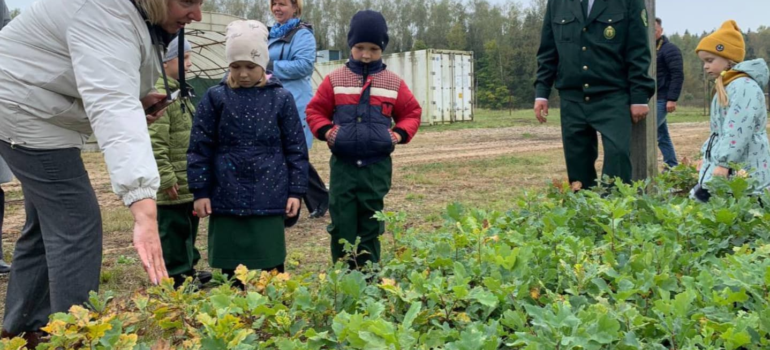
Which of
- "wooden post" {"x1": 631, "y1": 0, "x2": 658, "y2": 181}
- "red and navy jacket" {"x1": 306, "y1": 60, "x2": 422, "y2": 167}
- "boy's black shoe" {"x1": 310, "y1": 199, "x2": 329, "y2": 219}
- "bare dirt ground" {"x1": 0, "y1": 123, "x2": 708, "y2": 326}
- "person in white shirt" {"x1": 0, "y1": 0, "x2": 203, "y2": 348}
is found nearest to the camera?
"person in white shirt" {"x1": 0, "y1": 0, "x2": 203, "y2": 348}

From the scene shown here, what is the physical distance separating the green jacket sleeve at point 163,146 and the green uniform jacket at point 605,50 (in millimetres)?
2267

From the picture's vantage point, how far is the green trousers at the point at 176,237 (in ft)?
12.8

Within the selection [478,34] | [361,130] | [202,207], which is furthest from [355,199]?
[478,34]

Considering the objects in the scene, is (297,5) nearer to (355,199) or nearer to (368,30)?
(368,30)

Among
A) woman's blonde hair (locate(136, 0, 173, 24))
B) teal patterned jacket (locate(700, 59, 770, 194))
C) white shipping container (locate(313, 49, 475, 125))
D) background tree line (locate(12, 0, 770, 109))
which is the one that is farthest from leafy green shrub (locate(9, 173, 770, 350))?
background tree line (locate(12, 0, 770, 109))

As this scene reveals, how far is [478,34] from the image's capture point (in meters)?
61.0

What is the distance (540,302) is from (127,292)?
2859mm

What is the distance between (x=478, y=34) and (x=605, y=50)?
5834 cm

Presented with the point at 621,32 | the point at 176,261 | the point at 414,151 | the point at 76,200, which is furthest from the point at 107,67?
the point at 414,151

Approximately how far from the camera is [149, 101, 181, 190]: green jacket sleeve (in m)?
3.72

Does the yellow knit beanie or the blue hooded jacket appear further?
the blue hooded jacket

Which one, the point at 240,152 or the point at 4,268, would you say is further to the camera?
the point at 4,268

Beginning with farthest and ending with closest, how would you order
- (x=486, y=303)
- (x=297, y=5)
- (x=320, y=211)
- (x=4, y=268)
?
1. (x=320, y=211)
2. (x=297, y=5)
3. (x=4, y=268)
4. (x=486, y=303)

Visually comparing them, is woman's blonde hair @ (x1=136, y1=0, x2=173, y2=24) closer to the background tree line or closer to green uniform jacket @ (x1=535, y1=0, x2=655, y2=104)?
green uniform jacket @ (x1=535, y1=0, x2=655, y2=104)
